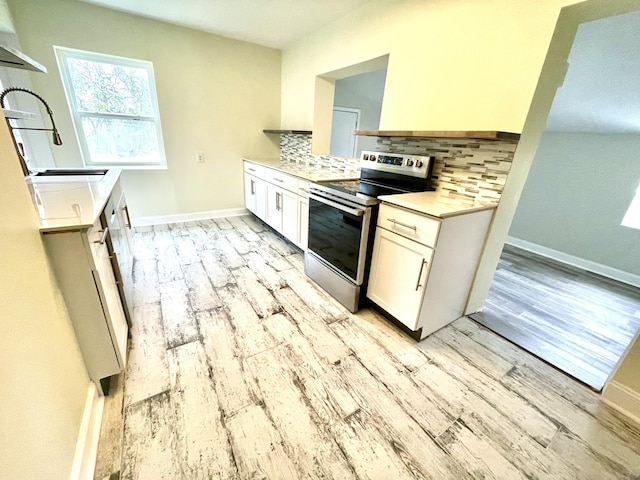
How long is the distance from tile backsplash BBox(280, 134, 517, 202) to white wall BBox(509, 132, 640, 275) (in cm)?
241

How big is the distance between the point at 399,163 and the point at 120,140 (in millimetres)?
3289

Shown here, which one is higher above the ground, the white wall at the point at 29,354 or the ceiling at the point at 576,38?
the ceiling at the point at 576,38

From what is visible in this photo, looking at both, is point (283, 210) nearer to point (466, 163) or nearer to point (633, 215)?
point (466, 163)

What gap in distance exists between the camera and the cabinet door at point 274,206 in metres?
3.03

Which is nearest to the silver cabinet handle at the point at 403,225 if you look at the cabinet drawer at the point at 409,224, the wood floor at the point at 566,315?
the cabinet drawer at the point at 409,224

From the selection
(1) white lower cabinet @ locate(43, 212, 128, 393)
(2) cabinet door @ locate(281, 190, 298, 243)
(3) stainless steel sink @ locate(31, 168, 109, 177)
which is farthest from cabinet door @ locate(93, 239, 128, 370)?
(2) cabinet door @ locate(281, 190, 298, 243)

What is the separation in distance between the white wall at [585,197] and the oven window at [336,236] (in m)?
3.15

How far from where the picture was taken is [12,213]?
2.61 feet

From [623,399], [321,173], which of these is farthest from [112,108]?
[623,399]

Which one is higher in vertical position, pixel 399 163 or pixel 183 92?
pixel 183 92

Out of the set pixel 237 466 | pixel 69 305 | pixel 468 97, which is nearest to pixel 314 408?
pixel 237 466

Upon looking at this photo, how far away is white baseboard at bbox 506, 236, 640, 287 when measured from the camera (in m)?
2.88

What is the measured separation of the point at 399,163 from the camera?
2.14 meters

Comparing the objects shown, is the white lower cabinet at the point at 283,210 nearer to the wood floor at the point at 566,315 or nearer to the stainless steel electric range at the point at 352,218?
the stainless steel electric range at the point at 352,218
